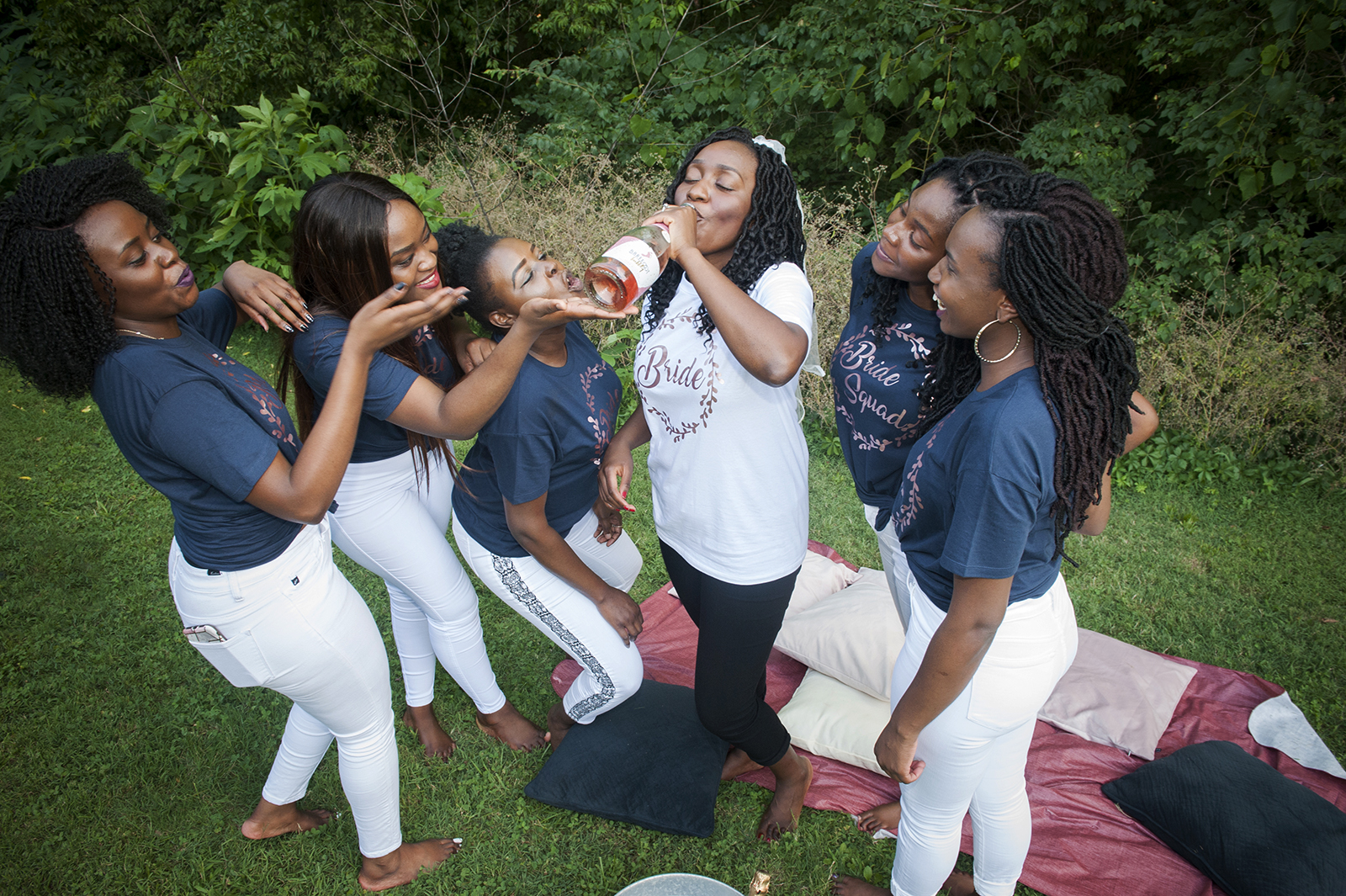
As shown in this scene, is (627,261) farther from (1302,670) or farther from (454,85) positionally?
(454,85)

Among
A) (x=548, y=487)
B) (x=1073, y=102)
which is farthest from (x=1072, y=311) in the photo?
(x=1073, y=102)

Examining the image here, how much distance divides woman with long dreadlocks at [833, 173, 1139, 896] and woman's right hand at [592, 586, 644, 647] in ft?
3.09

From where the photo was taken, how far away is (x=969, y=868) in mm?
2439

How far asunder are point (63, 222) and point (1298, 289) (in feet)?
21.0

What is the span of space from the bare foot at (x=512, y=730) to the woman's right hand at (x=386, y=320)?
5.70 feet

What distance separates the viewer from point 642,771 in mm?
2699

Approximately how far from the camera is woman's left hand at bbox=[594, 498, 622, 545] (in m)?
2.54

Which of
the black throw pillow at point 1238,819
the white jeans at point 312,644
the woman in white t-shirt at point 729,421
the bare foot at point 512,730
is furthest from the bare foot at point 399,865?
the black throw pillow at point 1238,819

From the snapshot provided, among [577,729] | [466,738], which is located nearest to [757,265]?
[577,729]

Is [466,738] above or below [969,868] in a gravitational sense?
below

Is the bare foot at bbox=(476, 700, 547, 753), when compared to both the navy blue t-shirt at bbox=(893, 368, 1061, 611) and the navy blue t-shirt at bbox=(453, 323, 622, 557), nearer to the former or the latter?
the navy blue t-shirt at bbox=(453, 323, 622, 557)

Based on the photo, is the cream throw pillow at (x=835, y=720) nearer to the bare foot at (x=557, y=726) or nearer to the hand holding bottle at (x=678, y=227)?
the bare foot at (x=557, y=726)

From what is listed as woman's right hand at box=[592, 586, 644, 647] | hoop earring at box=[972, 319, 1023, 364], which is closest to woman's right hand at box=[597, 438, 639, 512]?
woman's right hand at box=[592, 586, 644, 647]

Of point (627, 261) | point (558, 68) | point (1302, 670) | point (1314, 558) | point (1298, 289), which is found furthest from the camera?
point (558, 68)
